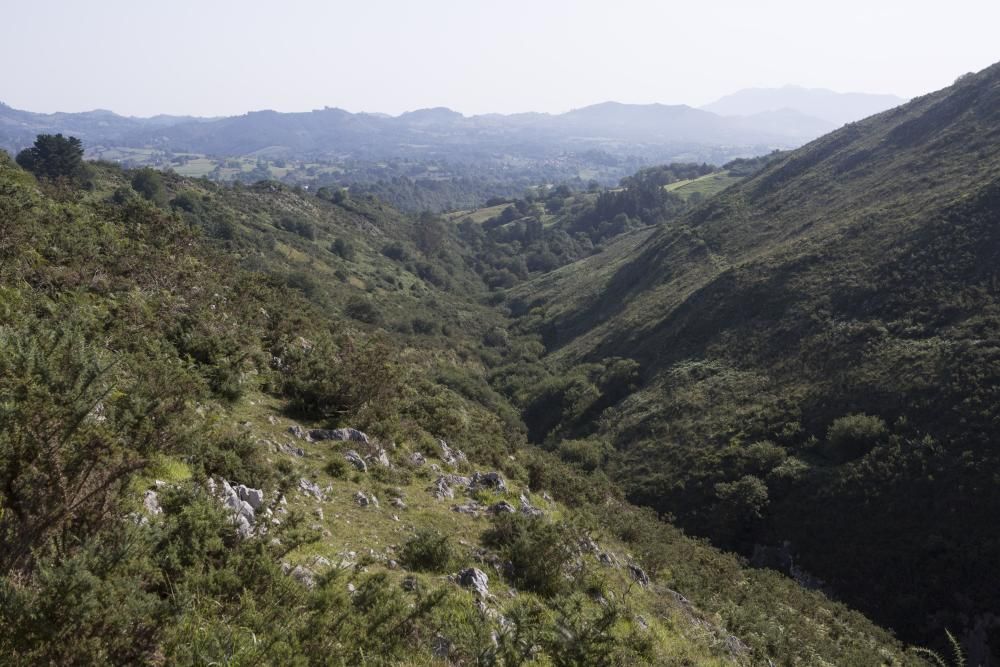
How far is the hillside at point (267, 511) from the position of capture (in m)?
5.02

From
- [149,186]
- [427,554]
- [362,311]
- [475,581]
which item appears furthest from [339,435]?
[149,186]

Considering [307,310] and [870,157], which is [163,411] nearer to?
[307,310]

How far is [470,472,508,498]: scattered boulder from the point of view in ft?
44.7

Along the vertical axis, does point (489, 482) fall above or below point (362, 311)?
above

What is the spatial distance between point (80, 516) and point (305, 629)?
7.88 feet

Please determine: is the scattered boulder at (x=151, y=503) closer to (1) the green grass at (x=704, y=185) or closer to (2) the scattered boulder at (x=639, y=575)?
(2) the scattered boulder at (x=639, y=575)

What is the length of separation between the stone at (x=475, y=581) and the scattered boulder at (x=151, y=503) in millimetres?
4159

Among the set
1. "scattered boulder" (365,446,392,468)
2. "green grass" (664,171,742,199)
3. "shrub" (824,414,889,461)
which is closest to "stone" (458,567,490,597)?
"scattered boulder" (365,446,392,468)

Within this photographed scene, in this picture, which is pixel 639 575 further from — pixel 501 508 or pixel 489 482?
pixel 489 482

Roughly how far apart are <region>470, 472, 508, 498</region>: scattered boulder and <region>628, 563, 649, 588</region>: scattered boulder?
3.41 m

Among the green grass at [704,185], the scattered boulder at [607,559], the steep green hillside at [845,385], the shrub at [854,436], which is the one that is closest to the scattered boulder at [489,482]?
the scattered boulder at [607,559]

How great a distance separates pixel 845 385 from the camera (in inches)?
1220

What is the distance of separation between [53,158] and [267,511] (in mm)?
61498

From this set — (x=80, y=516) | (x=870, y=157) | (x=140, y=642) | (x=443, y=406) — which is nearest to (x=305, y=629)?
(x=140, y=642)
